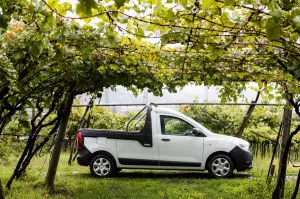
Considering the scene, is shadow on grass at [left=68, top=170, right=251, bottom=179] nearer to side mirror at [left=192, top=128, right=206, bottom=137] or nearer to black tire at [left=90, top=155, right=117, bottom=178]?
black tire at [left=90, top=155, right=117, bottom=178]

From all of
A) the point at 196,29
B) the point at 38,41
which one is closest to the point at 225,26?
the point at 196,29

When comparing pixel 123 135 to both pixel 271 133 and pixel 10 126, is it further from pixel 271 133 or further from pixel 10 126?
pixel 271 133

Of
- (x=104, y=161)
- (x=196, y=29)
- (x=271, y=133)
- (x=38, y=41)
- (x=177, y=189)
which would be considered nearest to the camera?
(x=196, y=29)

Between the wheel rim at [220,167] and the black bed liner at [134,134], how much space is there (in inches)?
65.8

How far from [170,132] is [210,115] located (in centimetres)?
433

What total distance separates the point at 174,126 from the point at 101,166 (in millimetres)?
2114

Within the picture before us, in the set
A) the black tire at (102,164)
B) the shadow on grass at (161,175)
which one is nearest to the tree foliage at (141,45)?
the black tire at (102,164)

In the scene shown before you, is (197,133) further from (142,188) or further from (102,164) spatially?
(102,164)

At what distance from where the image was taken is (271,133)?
42.1 feet

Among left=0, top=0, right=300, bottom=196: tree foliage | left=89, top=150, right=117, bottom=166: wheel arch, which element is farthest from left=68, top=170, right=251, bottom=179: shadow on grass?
left=0, top=0, right=300, bottom=196: tree foliage

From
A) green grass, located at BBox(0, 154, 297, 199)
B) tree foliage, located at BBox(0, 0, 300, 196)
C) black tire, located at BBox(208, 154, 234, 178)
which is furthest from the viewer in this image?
black tire, located at BBox(208, 154, 234, 178)

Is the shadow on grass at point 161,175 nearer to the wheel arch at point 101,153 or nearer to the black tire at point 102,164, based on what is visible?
the black tire at point 102,164

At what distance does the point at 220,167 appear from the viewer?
8922mm

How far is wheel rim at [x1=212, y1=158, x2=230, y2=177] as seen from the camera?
29.2 feet
